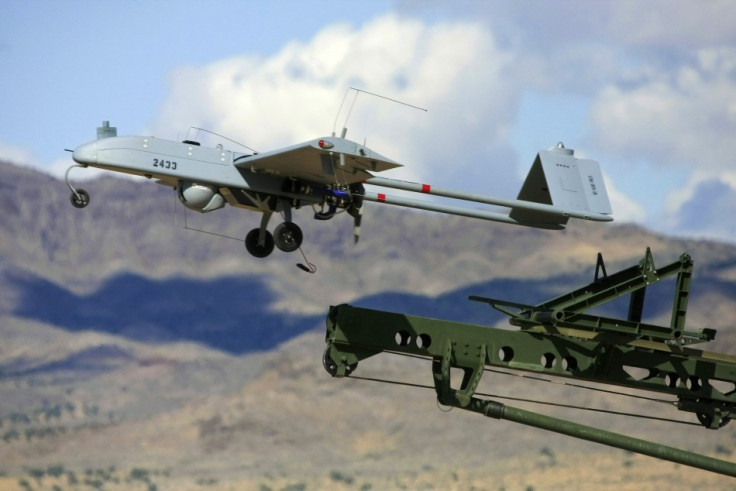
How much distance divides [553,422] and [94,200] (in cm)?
7056

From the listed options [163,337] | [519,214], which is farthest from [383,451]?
[519,214]

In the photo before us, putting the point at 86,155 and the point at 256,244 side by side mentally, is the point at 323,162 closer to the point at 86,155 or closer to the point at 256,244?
the point at 256,244

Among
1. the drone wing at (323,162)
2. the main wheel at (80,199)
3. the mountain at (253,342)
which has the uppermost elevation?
the drone wing at (323,162)

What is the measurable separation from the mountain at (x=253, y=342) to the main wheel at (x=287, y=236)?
3097 centimetres

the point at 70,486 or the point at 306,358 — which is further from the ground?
the point at 306,358

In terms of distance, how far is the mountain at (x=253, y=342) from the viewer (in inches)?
2514

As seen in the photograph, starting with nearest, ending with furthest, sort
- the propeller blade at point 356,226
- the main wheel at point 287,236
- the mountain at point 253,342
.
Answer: the propeller blade at point 356,226
the main wheel at point 287,236
the mountain at point 253,342

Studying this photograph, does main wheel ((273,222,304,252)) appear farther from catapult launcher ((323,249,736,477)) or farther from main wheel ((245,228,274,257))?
catapult launcher ((323,249,736,477))

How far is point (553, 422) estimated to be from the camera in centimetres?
2405

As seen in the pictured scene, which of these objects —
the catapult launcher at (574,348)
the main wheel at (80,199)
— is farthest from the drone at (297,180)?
the catapult launcher at (574,348)

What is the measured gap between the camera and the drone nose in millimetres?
27266

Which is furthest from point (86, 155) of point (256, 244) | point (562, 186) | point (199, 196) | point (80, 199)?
point (562, 186)

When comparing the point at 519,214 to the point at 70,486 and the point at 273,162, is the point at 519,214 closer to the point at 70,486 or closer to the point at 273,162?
the point at 273,162

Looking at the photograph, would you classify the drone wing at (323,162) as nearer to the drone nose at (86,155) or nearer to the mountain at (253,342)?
the drone nose at (86,155)
